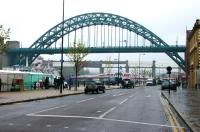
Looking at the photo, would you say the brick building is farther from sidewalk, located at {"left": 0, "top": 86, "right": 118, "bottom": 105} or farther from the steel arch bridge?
the steel arch bridge

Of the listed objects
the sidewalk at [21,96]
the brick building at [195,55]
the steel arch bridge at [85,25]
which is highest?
the steel arch bridge at [85,25]

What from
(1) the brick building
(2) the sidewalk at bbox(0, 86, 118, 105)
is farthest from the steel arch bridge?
(2) the sidewalk at bbox(0, 86, 118, 105)

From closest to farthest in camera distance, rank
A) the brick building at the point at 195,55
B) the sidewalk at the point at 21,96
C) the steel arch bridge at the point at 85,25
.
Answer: the sidewalk at the point at 21,96 < the brick building at the point at 195,55 < the steel arch bridge at the point at 85,25

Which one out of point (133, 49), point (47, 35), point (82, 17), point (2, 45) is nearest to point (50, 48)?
point (47, 35)

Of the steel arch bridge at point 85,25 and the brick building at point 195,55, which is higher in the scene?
the steel arch bridge at point 85,25

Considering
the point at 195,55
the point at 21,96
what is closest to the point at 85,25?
the point at 195,55

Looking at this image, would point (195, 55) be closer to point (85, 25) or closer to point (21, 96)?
point (21, 96)

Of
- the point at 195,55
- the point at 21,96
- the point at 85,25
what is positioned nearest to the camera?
the point at 21,96

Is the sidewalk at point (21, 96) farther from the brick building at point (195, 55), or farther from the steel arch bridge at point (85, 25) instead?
the steel arch bridge at point (85, 25)

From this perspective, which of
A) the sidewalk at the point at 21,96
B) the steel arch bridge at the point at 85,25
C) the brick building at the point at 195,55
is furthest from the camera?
the steel arch bridge at the point at 85,25

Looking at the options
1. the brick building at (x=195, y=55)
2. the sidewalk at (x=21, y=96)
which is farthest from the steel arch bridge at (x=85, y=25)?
the sidewalk at (x=21, y=96)

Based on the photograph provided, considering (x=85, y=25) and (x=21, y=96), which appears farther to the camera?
(x=85, y=25)

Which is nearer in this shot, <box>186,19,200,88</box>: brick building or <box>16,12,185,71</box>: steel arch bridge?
<box>186,19,200,88</box>: brick building

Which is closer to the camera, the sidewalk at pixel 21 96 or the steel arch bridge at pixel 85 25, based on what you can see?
the sidewalk at pixel 21 96
